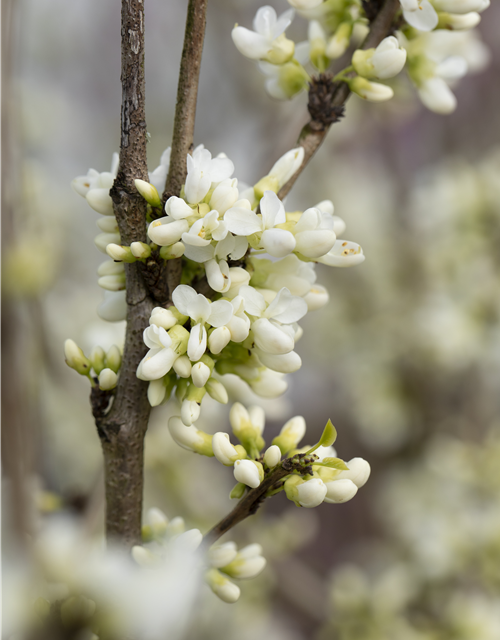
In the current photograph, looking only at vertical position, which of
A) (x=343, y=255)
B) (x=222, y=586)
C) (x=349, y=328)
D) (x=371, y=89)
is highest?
(x=349, y=328)

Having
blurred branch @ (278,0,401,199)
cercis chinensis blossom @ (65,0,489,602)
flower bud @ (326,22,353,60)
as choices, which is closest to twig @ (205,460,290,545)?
cercis chinensis blossom @ (65,0,489,602)

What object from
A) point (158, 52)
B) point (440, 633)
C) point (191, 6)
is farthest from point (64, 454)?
point (158, 52)

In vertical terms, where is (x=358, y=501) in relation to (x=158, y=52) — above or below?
below

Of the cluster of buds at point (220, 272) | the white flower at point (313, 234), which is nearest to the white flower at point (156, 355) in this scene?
the cluster of buds at point (220, 272)

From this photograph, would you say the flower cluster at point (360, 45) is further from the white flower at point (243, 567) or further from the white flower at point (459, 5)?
the white flower at point (243, 567)

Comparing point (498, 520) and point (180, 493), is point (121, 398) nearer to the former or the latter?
point (180, 493)

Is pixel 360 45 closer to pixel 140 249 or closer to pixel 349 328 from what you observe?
pixel 140 249

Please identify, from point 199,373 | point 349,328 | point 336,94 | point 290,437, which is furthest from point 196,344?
point 349,328
